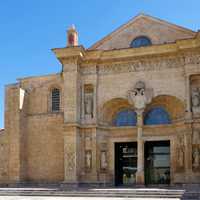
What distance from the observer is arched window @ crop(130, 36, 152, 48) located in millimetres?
24686

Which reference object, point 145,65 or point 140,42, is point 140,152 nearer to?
point 145,65

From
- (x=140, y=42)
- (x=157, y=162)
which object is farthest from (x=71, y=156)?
(x=140, y=42)

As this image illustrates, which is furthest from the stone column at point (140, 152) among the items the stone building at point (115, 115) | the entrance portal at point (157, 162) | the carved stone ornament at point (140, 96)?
the entrance portal at point (157, 162)

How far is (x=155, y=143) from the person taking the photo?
24.9m

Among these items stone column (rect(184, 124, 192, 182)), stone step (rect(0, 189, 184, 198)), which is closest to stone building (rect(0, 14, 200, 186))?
stone column (rect(184, 124, 192, 182))

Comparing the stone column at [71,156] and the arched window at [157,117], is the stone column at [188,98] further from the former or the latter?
the stone column at [71,156]

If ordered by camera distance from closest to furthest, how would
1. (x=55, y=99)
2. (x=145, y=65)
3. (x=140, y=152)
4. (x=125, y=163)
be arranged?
1. (x=140, y=152)
2. (x=145, y=65)
3. (x=125, y=163)
4. (x=55, y=99)

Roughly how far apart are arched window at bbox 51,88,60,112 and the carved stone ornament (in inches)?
224

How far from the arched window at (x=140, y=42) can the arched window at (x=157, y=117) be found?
443 centimetres

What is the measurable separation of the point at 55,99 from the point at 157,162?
854 cm

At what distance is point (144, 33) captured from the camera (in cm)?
2486

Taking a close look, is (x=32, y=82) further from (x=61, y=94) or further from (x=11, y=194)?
(x=11, y=194)

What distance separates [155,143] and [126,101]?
3525 millimetres

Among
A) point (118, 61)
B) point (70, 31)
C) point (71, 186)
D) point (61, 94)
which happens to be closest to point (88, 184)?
point (71, 186)
